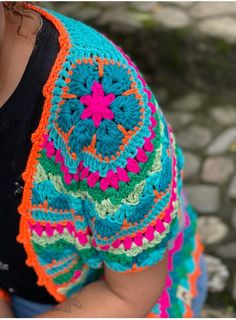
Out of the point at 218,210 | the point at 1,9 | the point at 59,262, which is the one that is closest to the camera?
the point at 1,9

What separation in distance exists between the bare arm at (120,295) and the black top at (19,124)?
0.54ft

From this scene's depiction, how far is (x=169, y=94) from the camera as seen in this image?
10.3ft

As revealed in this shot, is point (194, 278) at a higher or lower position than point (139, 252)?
lower

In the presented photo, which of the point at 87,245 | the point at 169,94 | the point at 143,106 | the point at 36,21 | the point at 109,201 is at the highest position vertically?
the point at 36,21

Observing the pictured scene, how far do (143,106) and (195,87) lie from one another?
217 cm

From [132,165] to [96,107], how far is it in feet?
0.40

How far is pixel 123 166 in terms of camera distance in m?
1.02

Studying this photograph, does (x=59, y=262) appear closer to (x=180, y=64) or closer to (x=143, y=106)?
(x=143, y=106)

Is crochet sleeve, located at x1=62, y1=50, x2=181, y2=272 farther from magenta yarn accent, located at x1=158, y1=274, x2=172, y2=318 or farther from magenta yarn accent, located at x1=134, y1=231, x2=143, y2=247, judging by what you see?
magenta yarn accent, located at x1=158, y1=274, x2=172, y2=318

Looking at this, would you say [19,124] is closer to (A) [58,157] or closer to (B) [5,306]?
(A) [58,157]

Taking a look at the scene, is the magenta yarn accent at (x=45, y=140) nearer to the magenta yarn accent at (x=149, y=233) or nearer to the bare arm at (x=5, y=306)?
the magenta yarn accent at (x=149, y=233)

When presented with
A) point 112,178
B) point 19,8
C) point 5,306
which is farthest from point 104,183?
point 5,306

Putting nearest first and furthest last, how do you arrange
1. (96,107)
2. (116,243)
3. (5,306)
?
(96,107) < (116,243) < (5,306)

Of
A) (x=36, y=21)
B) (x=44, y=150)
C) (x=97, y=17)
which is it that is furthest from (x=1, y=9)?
(x=97, y=17)
